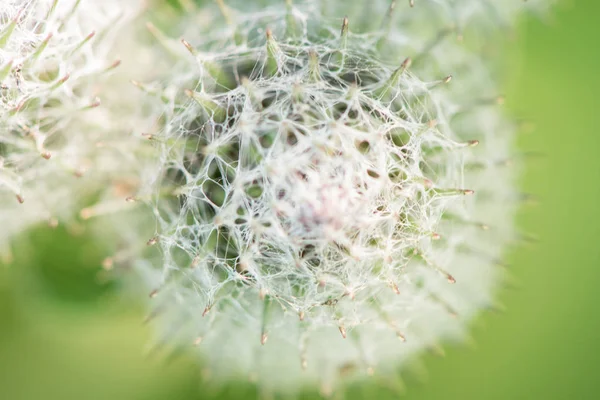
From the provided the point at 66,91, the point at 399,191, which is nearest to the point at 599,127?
the point at 399,191

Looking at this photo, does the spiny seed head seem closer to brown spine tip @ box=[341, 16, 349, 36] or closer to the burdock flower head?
brown spine tip @ box=[341, 16, 349, 36]

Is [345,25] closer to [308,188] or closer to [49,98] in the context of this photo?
[308,188]

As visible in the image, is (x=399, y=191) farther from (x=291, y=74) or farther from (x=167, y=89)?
(x=167, y=89)

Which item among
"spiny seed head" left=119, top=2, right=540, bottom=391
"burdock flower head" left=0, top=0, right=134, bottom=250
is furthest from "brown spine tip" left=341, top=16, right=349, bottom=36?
"burdock flower head" left=0, top=0, right=134, bottom=250

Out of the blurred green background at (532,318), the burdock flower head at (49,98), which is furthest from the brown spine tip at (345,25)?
the blurred green background at (532,318)

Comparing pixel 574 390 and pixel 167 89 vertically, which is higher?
pixel 167 89

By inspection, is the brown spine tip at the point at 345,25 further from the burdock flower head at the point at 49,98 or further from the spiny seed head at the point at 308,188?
the burdock flower head at the point at 49,98

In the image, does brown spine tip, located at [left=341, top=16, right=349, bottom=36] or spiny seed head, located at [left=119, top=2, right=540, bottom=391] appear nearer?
spiny seed head, located at [left=119, top=2, right=540, bottom=391]
